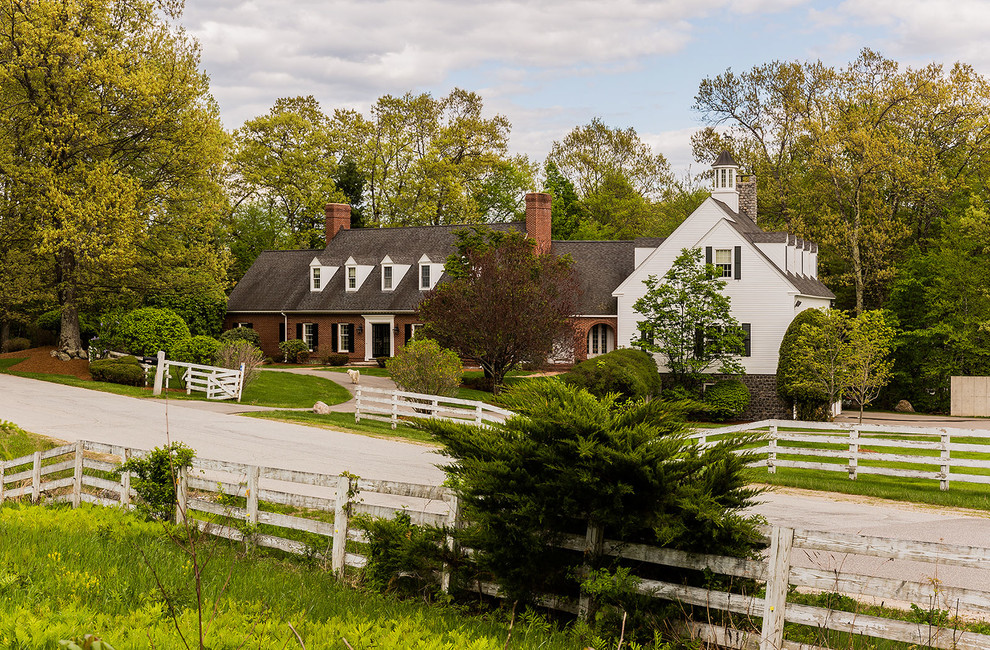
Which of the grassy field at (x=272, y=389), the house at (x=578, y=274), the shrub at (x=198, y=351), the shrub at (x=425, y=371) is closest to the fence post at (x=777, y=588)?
the shrub at (x=425, y=371)

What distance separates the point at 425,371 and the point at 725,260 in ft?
62.3

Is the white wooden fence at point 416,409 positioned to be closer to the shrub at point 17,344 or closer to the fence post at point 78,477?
the fence post at point 78,477

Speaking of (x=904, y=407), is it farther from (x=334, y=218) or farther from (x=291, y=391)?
(x=334, y=218)

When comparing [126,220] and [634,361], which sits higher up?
[126,220]

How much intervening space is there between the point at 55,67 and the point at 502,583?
1307 inches

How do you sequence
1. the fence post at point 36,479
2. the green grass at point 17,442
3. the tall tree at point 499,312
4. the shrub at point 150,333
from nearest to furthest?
1. the fence post at point 36,479
2. the green grass at point 17,442
3. the shrub at point 150,333
4. the tall tree at point 499,312

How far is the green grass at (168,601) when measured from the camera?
5.04 m

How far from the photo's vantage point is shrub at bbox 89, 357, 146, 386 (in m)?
31.3

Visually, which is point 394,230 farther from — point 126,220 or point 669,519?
point 669,519

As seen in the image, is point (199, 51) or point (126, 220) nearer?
point (126, 220)

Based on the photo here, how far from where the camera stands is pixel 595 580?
281 inches

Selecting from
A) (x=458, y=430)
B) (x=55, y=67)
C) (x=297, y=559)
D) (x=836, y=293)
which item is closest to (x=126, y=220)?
(x=55, y=67)

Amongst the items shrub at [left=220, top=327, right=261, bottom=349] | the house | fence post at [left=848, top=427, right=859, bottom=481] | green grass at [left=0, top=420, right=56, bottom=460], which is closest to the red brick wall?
the house

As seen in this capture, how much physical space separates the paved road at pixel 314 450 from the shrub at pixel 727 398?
20452 millimetres
